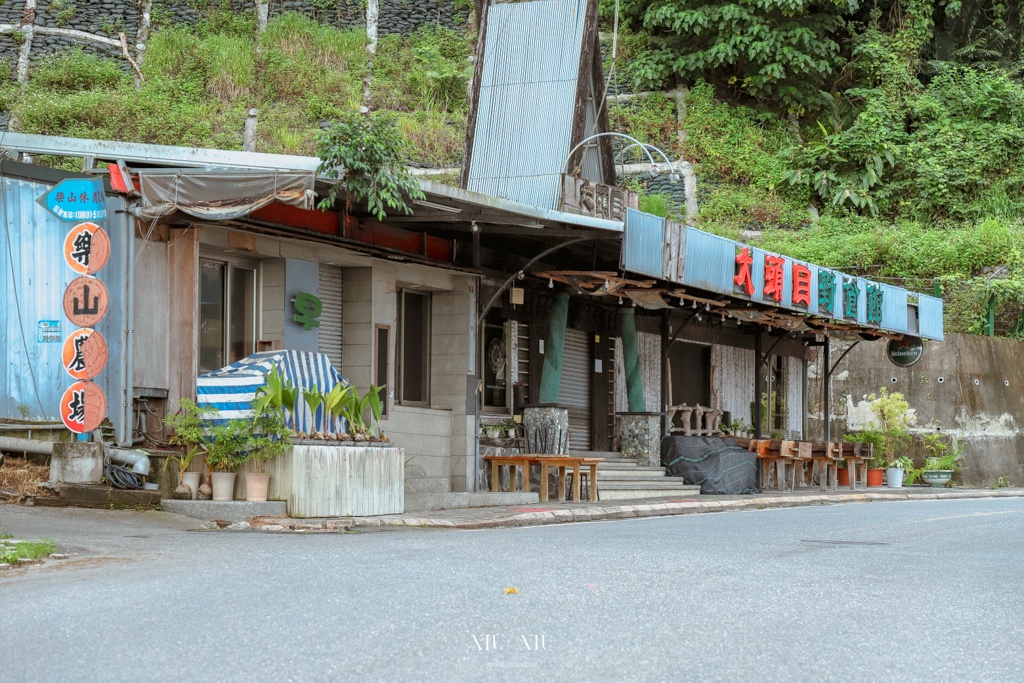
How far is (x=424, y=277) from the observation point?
19.2 meters

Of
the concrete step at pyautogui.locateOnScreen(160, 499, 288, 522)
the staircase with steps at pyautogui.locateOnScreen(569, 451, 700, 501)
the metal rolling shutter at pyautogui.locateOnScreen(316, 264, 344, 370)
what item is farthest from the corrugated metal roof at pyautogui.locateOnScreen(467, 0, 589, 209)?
the concrete step at pyautogui.locateOnScreen(160, 499, 288, 522)

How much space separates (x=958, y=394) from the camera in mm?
32281

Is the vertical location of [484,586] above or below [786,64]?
below

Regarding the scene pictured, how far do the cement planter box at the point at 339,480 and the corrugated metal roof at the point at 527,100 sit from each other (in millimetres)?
9584

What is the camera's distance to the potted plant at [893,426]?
30.9 m

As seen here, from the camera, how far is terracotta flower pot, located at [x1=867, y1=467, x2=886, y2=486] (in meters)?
29.5

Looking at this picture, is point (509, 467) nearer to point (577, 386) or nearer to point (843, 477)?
point (577, 386)

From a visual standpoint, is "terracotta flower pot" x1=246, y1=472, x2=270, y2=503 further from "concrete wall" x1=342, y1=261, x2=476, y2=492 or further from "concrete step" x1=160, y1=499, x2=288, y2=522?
"concrete wall" x1=342, y1=261, x2=476, y2=492

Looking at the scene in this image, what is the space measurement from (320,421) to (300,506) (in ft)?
3.90

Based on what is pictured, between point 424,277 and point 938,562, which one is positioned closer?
point 938,562

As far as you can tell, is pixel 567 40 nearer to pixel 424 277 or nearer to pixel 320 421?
pixel 424 277

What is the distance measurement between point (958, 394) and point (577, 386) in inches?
522

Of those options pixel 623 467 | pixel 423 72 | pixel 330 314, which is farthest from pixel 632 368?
pixel 423 72

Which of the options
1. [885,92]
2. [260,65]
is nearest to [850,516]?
[885,92]
